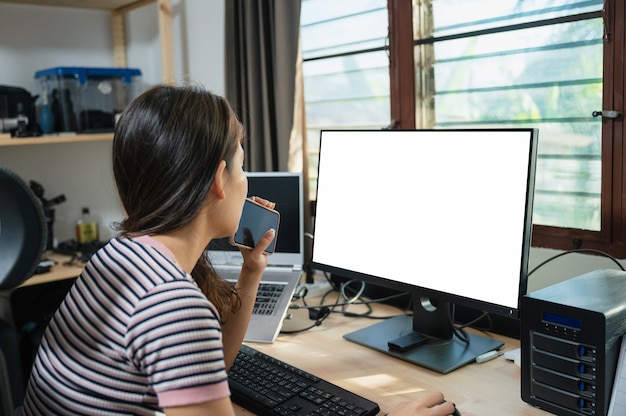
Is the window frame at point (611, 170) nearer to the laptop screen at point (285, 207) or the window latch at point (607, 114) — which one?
the window latch at point (607, 114)

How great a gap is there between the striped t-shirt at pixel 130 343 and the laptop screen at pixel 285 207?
2.49ft

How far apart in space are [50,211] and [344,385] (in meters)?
1.92

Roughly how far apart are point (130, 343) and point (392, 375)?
0.59 meters

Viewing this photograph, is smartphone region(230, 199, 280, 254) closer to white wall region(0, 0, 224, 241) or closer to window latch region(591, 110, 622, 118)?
window latch region(591, 110, 622, 118)

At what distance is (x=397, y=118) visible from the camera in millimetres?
2113

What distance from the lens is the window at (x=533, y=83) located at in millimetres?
1599

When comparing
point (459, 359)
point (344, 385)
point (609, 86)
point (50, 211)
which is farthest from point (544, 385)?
point (50, 211)

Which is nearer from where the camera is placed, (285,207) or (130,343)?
(130,343)

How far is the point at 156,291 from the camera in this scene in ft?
2.79

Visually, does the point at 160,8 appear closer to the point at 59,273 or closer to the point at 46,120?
the point at 46,120

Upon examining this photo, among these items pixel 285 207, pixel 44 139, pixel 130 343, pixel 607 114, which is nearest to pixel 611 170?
pixel 607 114

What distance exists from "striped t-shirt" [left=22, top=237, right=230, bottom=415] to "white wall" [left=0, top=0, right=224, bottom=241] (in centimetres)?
179

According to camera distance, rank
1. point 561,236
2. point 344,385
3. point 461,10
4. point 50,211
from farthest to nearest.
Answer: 1. point 50,211
2. point 461,10
3. point 561,236
4. point 344,385

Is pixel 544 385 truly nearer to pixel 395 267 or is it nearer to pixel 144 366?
pixel 395 267
